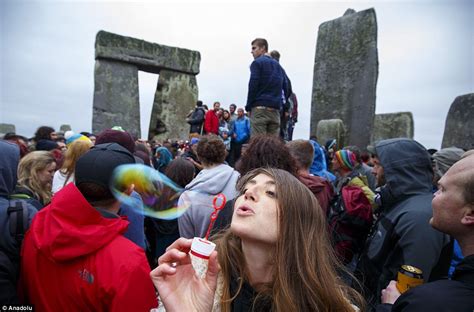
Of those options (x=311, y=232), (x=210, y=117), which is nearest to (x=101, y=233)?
(x=311, y=232)

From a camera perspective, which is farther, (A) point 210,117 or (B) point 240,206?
(A) point 210,117

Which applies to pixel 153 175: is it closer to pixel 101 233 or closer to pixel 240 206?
pixel 101 233

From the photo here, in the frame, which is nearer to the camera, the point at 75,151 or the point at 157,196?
the point at 75,151

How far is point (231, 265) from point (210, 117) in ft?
24.6

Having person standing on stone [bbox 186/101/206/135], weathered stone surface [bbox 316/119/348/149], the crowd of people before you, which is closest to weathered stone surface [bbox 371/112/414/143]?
weathered stone surface [bbox 316/119/348/149]

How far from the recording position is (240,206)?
153 centimetres

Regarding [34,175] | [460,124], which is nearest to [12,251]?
[34,175]

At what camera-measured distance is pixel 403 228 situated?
6.65ft

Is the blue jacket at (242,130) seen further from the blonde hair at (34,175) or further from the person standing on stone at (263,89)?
the blonde hair at (34,175)

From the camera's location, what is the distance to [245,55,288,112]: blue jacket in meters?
5.20

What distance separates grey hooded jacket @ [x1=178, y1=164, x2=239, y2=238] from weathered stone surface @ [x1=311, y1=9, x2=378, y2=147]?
632 centimetres

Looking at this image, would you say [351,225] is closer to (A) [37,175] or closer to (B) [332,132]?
(A) [37,175]

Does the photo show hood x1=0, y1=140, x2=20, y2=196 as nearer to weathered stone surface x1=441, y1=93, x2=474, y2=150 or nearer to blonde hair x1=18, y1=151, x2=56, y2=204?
blonde hair x1=18, y1=151, x2=56, y2=204

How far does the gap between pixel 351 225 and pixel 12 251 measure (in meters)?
2.28
